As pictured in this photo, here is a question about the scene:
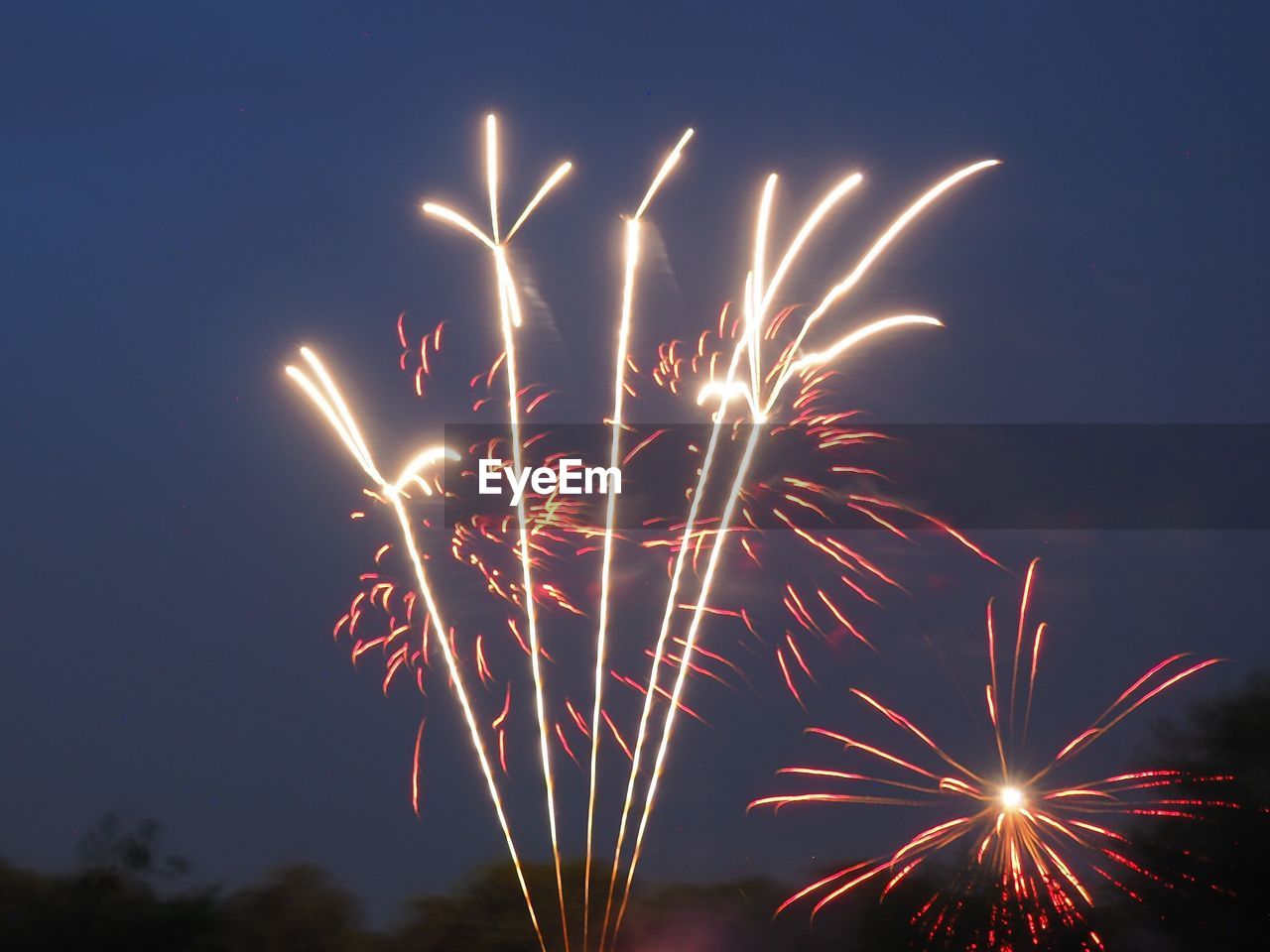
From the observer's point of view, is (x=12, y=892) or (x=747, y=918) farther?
(x=12, y=892)

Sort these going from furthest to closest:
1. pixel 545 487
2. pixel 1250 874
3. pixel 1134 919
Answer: pixel 1250 874 → pixel 1134 919 → pixel 545 487

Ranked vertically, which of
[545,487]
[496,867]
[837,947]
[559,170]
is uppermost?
[559,170]

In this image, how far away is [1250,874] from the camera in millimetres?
13602

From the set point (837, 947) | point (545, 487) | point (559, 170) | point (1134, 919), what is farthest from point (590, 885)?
point (559, 170)

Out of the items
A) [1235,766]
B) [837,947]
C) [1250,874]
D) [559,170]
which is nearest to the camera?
[559,170]

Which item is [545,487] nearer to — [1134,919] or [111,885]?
[111,885]

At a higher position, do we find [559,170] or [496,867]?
[559,170]

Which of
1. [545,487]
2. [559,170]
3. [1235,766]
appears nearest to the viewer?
[559,170]

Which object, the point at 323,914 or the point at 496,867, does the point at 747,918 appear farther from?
the point at 323,914

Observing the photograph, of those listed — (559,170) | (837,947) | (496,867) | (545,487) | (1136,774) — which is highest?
(559,170)

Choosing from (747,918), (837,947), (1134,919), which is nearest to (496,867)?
(747,918)

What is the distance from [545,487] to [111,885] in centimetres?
593

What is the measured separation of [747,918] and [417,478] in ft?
16.0

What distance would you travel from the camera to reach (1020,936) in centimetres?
1226
